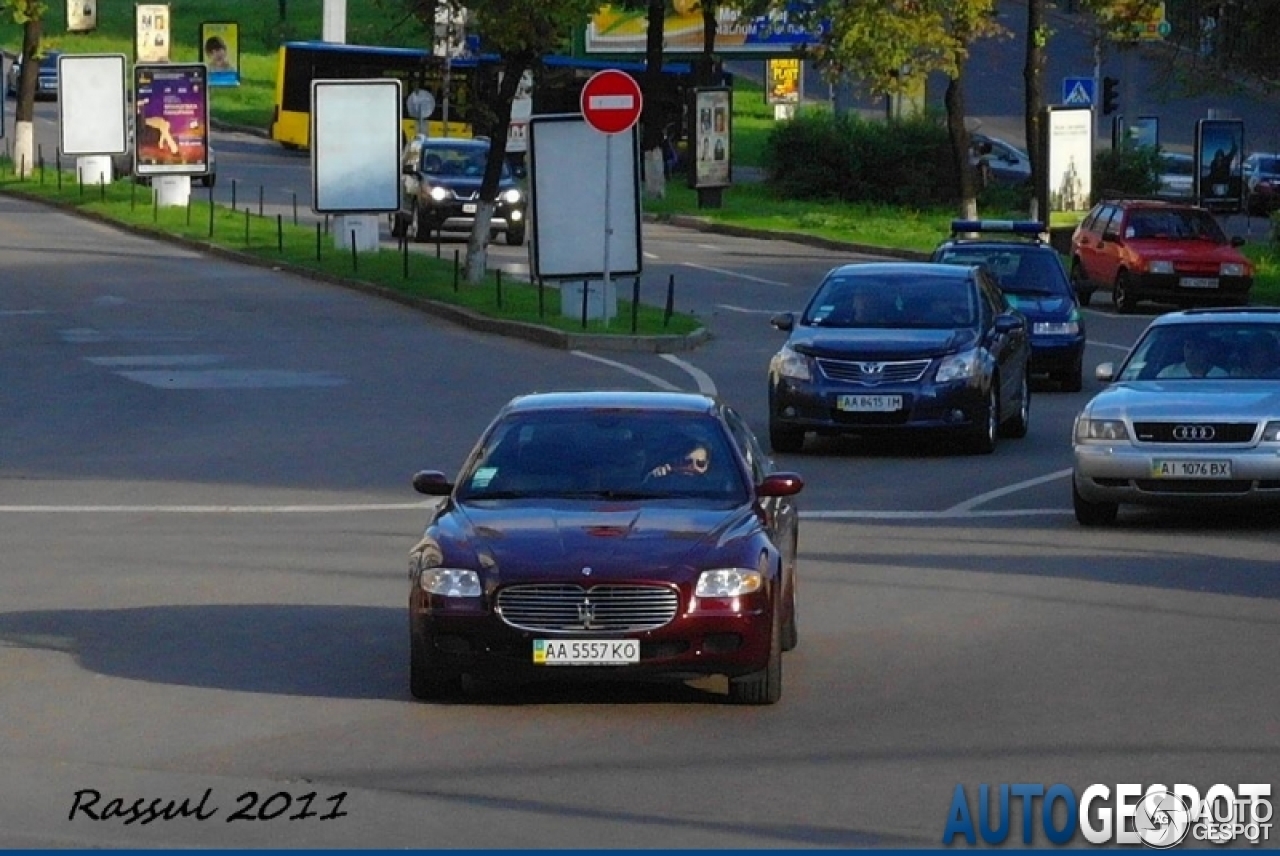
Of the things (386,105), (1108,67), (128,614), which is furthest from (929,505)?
(1108,67)

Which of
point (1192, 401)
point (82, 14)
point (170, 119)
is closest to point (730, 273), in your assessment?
point (170, 119)

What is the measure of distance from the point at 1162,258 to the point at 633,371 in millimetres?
14387

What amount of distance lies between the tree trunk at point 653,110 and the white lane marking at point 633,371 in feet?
106

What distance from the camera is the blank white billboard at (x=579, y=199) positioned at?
34969 millimetres

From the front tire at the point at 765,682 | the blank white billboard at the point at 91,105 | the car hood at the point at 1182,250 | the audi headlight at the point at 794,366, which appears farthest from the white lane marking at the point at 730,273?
the front tire at the point at 765,682

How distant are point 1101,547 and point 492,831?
877 cm

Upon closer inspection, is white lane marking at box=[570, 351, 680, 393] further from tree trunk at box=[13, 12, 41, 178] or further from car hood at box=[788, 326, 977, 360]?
tree trunk at box=[13, 12, 41, 178]

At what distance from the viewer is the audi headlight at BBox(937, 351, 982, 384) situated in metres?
→ 22.2

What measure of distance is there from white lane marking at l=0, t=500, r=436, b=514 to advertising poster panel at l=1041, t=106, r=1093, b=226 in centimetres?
3439

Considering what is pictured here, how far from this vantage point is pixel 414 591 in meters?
11.1

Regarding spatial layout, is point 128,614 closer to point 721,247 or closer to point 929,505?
point 929,505

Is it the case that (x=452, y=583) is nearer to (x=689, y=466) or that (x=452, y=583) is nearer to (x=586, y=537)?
(x=586, y=537)

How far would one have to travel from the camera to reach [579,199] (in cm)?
3553

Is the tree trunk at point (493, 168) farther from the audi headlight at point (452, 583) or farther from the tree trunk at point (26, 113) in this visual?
the tree trunk at point (26, 113)
